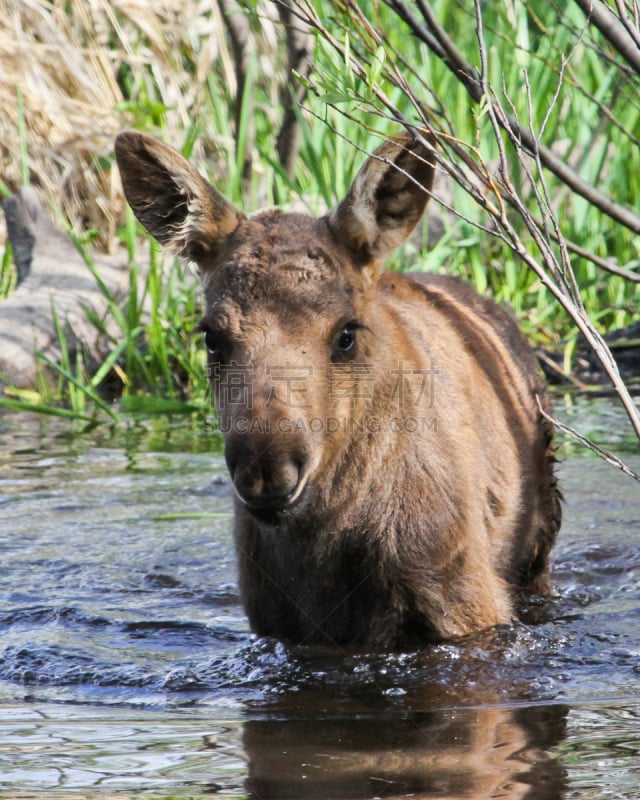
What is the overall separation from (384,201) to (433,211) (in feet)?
20.0

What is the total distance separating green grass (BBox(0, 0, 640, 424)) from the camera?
9.12m

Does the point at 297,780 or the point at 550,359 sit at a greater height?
the point at 550,359

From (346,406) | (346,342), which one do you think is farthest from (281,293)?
(346,406)

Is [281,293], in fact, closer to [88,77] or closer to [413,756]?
[413,756]

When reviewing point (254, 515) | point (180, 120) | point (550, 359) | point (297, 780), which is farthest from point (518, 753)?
point (180, 120)

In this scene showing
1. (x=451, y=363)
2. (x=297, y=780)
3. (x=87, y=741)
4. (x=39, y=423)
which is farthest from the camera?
(x=39, y=423)

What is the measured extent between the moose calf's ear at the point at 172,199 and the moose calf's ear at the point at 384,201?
45 cm

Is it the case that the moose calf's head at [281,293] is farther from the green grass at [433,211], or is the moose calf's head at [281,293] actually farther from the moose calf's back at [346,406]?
the green grass at [433,211]

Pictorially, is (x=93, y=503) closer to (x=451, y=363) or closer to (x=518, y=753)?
(x=451, y=363)

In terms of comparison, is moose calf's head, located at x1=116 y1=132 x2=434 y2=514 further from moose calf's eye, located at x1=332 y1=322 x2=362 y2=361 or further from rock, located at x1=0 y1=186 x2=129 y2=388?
rock, located at x1=0 y1=186 x2=129 y2=388

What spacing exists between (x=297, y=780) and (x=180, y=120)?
940 centimetres

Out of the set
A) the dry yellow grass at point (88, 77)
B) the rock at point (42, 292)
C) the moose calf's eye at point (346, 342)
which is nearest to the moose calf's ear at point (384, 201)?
the moose calf's eye at point (346, 342)

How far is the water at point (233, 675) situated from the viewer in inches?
135

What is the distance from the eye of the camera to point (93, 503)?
23.3 feet
